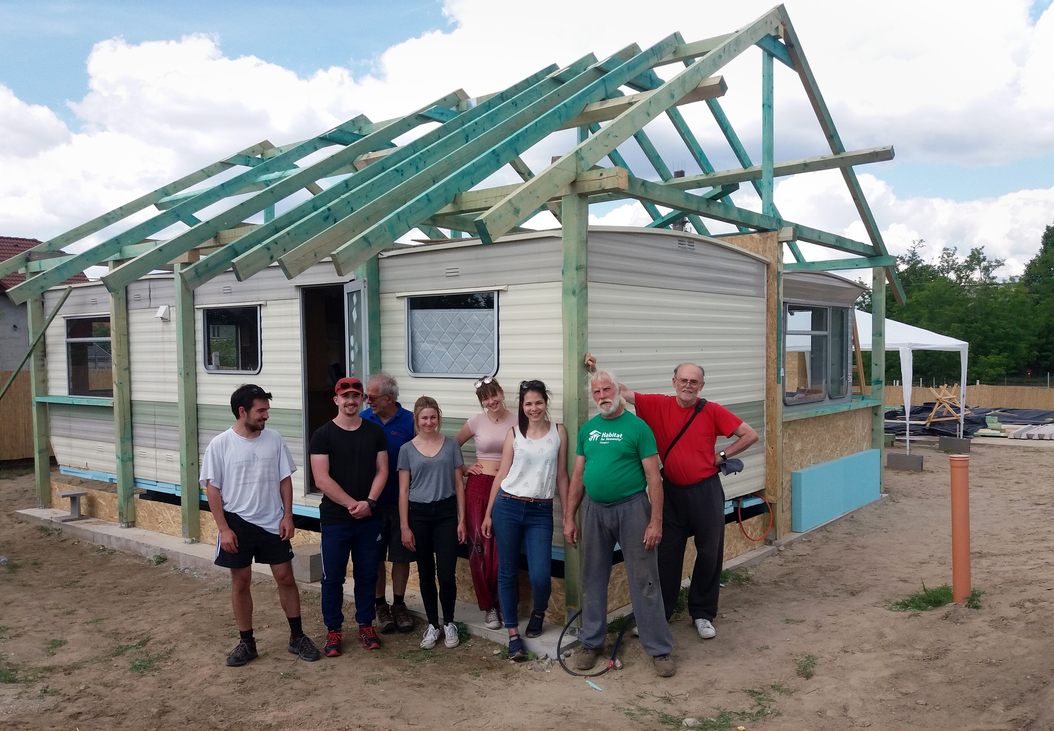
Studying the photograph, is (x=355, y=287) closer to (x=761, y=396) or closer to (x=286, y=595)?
(x=286, y=595)

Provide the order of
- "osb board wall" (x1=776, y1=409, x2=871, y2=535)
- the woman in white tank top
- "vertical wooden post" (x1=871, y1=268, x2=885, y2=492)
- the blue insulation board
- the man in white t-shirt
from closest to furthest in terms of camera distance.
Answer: the man in white t-shirt
the woman in white tank top
"osb board wall" (x1=776, y1=409, x2=871, y2=535)
the blue insulation board
"vertical wooden post" (x1=871, y1=268, x2=885, y2=492)

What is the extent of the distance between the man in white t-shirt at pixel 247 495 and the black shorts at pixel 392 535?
623 mm

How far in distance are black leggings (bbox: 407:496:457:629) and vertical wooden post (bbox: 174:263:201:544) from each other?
373cm

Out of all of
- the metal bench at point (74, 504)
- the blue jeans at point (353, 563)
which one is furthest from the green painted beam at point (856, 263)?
the metal bench at point (74, 504)

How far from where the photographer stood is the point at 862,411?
1020 cm

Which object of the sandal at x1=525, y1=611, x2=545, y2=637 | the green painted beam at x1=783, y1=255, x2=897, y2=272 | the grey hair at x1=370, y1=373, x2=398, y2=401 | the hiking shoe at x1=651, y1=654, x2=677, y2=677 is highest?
the green painted beam at x1=783, y1=255, x2=897, y2=272

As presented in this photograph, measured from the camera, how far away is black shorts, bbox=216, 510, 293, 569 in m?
4.90

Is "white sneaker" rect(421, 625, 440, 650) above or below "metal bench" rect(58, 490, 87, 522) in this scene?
below

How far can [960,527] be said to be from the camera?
5.71 metres

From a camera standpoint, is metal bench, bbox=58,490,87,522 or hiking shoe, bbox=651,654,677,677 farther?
metal bench, bbox=58,490,87,522

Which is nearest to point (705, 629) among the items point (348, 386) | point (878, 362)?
point (348, 386)

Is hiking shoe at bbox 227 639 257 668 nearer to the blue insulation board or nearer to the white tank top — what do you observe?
the white tank top

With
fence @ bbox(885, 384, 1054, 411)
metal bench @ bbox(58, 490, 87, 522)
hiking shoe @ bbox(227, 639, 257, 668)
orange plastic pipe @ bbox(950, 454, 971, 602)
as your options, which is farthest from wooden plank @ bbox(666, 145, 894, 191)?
fence @ bbox(885, 384, 1054, 411)

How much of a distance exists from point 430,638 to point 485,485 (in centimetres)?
105
